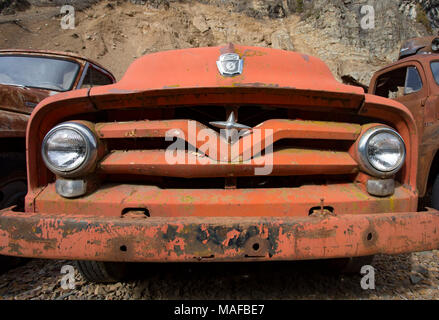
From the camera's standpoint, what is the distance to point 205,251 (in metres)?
1.14

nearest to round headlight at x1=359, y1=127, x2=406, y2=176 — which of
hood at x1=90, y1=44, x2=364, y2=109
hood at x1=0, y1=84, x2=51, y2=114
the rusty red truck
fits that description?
the rusty red truck

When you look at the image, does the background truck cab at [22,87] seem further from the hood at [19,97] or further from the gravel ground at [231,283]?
the gravel ground at [231,283]

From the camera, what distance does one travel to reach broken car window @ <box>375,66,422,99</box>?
3.43 meters

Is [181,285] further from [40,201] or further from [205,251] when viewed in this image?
[40,201]

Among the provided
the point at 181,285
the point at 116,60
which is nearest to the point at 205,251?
the point at 181,285

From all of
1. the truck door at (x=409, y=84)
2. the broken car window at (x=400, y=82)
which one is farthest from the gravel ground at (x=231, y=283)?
the broken car window at (x=400, y=82)

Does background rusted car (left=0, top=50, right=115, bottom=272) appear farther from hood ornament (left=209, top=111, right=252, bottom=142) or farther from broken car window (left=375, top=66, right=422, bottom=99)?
broken car window (left=375, top=66, right=422, bottom=99)

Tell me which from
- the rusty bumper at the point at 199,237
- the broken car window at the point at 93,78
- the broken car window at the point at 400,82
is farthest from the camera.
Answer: the broken car window at the point at 400,82

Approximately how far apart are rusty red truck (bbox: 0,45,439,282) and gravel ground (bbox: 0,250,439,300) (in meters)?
0.56

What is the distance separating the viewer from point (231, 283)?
1.79 metres

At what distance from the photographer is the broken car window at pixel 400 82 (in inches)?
135

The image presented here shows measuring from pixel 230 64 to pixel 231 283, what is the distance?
147cm

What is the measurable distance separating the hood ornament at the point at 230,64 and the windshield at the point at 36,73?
2272 mm
